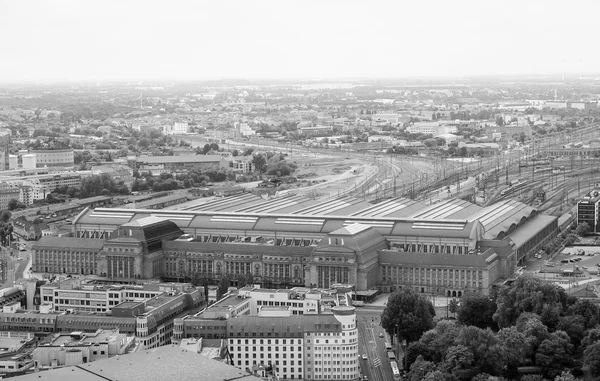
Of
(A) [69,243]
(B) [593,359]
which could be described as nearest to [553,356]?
(B) [593,359]

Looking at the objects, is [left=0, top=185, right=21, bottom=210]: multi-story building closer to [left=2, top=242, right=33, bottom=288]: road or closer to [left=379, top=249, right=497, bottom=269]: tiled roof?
[left=2, top=242, right=33, bottom=288]: road

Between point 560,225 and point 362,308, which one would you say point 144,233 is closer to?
point 362,308

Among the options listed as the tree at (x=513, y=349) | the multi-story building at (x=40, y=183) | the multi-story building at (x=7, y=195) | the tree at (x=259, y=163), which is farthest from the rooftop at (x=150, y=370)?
the tree at (x=259, y=163)

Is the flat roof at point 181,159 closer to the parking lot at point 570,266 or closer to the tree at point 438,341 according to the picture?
the parking lot at point 570,266

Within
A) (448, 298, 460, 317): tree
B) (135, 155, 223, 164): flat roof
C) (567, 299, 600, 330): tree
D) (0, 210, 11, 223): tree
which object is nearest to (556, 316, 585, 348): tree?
(567, 299, 600, 330): tree

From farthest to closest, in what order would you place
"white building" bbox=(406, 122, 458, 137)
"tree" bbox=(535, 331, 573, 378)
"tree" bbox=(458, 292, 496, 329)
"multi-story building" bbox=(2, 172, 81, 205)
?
"white building" bbox=(406, 122, 458, 137), "multi-story building" bbox=(2, 172, 81, 205), "tree" bbox=(458, 292, 496, 329), "tree" bbox=(535, 331, 573, 378)

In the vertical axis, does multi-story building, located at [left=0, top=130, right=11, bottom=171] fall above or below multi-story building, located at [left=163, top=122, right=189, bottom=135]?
above
